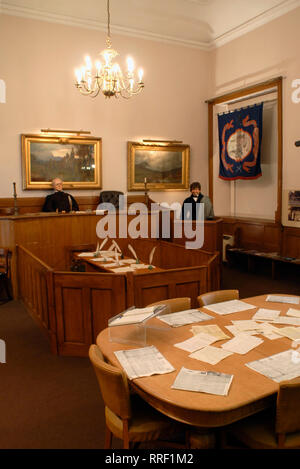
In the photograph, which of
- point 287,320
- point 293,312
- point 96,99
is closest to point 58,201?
point 96,99

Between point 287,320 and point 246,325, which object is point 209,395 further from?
point 287,320

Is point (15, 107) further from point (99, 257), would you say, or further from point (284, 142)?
point (284, 142)

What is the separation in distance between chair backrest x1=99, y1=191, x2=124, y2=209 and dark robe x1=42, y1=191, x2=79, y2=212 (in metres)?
0.92

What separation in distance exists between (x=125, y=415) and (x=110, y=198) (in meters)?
8.06

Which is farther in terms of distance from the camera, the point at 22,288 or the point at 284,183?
the point at 284,183

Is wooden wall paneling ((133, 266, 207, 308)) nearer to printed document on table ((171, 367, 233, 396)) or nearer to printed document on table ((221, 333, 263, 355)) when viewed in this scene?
printed document on table ((221, 333, 263, 355))

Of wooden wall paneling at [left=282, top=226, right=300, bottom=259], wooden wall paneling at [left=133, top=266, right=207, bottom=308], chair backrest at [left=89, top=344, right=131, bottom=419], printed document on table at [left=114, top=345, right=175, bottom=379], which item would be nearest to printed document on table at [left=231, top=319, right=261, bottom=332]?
printed document on table at [left=114, top=345, right=175, bottom=379]

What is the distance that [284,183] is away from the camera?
361 inches

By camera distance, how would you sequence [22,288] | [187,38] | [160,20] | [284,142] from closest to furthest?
[22,288], [284,142], [160,20], [187,38]

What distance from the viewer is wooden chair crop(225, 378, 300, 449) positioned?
83.7 inches

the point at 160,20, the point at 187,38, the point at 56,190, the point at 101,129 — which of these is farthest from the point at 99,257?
the point at 187,38

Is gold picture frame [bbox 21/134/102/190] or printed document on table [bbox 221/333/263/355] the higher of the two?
gold picture frame [bbox 21/134/102/190]

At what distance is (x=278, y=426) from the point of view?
2205 millimetres
